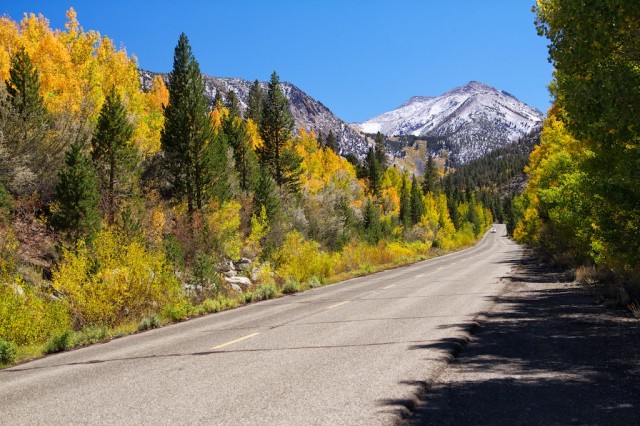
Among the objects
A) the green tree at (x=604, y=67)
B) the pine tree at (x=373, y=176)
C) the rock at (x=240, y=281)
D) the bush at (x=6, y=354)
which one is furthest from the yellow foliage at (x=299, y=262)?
the pine tree at (x=373, y=176)

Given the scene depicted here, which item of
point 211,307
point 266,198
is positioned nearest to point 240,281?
point 211,307

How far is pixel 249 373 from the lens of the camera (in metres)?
6.43

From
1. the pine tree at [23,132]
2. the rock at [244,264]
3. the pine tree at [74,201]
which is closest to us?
the pine tree at [74,201]

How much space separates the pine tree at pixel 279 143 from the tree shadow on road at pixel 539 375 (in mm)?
42631

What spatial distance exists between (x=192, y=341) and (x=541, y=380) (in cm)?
659

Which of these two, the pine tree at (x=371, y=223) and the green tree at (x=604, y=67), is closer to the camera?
the green tree at (x=604, y=67)

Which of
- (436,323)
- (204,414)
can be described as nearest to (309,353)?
(204,414)

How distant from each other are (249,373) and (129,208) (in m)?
25.6

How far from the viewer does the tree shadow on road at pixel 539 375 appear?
15.1 ft

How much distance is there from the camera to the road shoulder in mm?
4586

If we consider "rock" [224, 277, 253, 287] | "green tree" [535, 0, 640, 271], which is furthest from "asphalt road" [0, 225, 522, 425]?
"rock" [224, 277, 253, 287]

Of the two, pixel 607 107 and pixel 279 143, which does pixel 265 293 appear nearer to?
pixel 607 107

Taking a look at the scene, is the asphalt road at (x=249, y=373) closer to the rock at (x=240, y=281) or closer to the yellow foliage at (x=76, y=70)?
the rock at (x=240, y=281)

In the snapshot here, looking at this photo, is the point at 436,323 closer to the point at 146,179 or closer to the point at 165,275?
the point at 165,275
